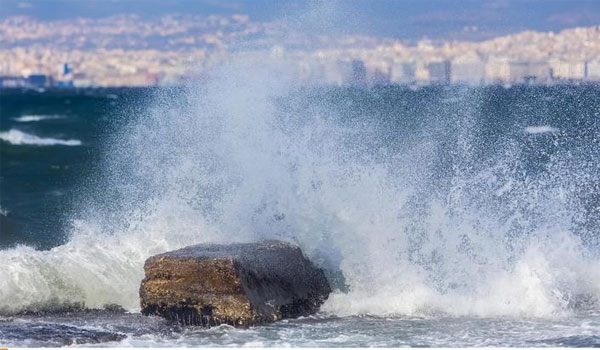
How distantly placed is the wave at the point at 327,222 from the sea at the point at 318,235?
0.8 inches

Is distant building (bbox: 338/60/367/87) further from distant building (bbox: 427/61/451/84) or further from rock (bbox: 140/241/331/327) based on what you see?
rock (bbox: 140/241/331/327)

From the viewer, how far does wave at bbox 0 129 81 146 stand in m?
41.4

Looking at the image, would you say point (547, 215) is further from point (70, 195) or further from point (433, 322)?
point (70, 195)

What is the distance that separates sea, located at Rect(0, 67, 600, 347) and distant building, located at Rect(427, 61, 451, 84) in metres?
7.51

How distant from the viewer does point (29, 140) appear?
145ft

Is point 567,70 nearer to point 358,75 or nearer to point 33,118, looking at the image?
point 358,75

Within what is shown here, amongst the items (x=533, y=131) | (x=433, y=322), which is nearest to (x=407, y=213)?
(x=433, y=322)

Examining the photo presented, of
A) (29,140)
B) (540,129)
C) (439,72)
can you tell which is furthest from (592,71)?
(29,140)

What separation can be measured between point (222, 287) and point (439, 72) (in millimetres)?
16807

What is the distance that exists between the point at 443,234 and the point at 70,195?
39.4ft

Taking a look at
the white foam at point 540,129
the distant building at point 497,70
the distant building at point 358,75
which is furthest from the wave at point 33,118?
the distant building at point 358,75

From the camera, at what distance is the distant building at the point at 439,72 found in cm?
2683

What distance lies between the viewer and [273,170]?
14.4 m

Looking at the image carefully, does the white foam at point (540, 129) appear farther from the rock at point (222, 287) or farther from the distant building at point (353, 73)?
the rock at point (222, 287)
